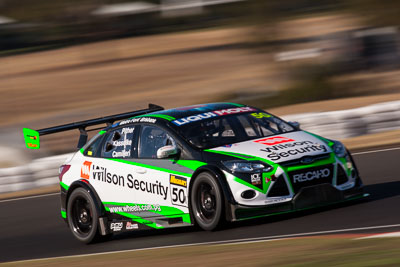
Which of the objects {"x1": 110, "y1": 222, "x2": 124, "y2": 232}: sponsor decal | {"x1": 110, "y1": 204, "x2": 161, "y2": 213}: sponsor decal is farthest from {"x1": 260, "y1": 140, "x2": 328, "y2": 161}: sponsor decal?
{"x1": 110, "y1": 222, "x2": 124, "y2": 232}: sponsor decal

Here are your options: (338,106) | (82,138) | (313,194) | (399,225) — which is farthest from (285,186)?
(338,106)

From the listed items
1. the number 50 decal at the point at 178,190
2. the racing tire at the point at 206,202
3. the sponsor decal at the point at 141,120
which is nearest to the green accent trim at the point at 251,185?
the racing tire at the point at 206,202

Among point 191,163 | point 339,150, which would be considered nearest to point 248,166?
point 191,163

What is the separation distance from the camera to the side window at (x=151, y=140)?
30.1 feet

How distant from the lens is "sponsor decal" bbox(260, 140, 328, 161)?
8.24 meters

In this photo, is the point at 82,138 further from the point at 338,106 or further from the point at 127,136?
the point at 338,106

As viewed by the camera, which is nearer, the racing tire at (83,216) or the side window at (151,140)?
the side window at (151,140)

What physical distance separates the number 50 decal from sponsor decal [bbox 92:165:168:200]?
0.13 meters

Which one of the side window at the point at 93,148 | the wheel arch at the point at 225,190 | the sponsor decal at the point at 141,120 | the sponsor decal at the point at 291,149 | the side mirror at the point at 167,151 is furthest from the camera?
the side window at the point at 93,148

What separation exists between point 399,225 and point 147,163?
307 cm

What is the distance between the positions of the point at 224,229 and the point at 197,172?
69cm

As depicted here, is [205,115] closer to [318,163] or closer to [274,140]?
[274,140]

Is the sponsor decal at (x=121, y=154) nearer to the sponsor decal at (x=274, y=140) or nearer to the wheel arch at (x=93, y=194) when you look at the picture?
the wheel arch at (x=93, y=194)

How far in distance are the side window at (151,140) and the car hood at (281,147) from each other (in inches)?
33.2
